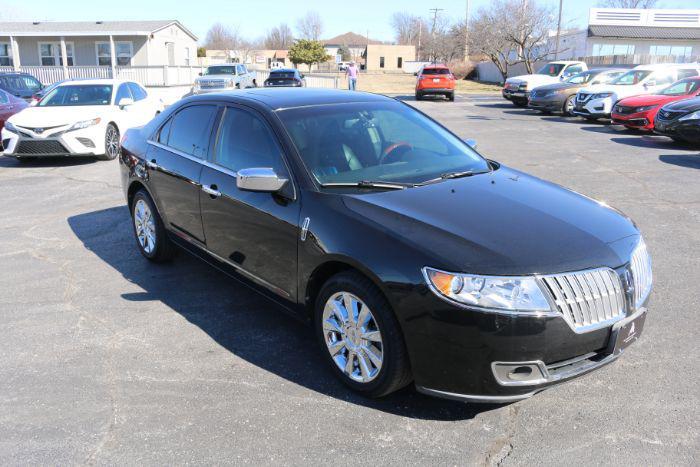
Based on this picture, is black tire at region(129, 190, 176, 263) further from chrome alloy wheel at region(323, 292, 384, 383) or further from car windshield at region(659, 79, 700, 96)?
car windshield at region(659, 79, 700, 96)

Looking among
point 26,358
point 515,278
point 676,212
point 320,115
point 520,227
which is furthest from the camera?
point 676,212

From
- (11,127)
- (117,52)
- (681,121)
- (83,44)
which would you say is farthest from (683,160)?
(83,44)

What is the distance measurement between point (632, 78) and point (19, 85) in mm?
20064

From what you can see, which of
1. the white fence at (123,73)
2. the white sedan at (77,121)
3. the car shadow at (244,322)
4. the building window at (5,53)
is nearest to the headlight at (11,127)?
the white sedan at (77,121)

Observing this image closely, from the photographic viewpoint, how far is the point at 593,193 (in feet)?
28.5

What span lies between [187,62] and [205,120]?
137ft

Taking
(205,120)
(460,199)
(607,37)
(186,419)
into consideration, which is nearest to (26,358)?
(186,419)

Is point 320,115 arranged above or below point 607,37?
below

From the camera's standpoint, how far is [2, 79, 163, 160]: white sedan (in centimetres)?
1091

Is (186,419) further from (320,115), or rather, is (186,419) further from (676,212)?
(676,212)

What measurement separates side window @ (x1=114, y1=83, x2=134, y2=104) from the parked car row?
38.6ft

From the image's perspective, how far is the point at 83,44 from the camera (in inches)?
1432

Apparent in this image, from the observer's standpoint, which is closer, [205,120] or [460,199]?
[460,199]

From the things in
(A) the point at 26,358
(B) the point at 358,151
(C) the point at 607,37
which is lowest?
(A) the point at 26,358
